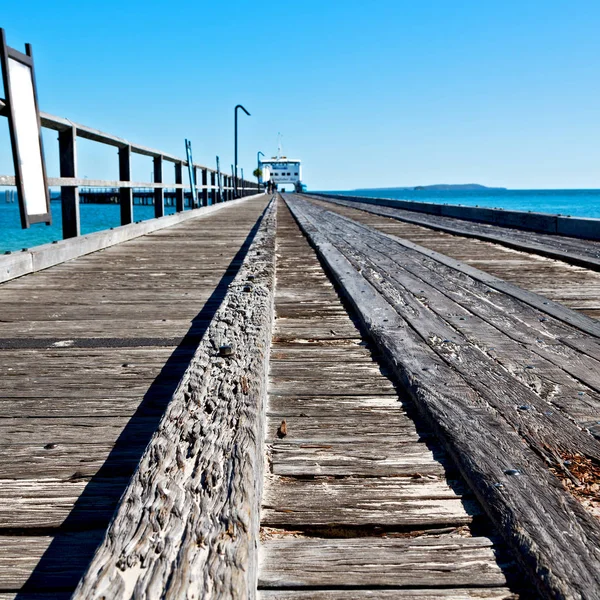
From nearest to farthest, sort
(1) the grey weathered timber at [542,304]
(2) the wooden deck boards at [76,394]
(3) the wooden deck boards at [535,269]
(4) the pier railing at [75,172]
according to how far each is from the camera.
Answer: (2) the wooden deck boards at [76,394]
(1) the grey weathered timber at [542,304]
(3) the wooden deck boards at [535,269]
(4) the pier railing at [75,172]

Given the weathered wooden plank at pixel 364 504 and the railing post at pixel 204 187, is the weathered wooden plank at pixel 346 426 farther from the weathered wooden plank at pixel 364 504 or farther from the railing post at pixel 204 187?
the railing post at pixel 204 187

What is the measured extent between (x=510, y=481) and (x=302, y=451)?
1.70ft

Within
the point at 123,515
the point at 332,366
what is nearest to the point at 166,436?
the point at 123,515

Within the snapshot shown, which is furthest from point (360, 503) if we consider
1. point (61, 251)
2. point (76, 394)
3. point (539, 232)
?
point (539, 232)

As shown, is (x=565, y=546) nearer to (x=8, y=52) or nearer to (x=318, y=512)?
(x=318, y=512)

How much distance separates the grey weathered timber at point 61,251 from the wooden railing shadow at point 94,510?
2652mm

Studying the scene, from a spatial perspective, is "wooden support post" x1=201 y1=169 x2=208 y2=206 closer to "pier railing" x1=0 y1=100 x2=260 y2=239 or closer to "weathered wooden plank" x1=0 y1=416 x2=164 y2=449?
"pier railing" x1=0 y1=100 x2=260 y2=239

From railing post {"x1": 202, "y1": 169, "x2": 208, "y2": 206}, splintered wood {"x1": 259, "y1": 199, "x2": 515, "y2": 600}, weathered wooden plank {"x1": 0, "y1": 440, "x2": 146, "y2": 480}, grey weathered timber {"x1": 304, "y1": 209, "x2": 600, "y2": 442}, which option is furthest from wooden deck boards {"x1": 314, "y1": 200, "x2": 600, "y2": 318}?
railing post {"x1": 202, "y1": 169, "x2": 208, "y2": 206}

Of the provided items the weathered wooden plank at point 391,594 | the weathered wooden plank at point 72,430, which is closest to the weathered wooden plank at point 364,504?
the weathered wooden plank at point 391,594

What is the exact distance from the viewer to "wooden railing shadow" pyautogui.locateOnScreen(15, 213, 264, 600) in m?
1.16

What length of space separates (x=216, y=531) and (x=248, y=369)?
0.86 m

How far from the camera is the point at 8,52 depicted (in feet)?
15.4

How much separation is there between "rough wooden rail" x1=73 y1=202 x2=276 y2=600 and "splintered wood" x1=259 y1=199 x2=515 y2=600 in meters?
0.09

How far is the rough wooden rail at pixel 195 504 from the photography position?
93 centimetres
